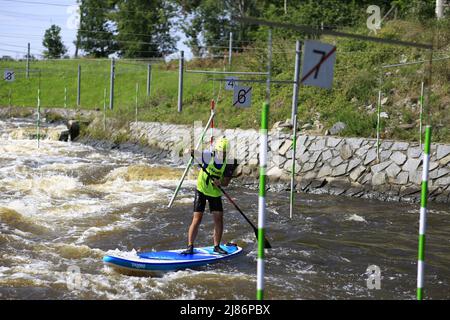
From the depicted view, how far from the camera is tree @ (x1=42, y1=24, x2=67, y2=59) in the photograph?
49.9 meters

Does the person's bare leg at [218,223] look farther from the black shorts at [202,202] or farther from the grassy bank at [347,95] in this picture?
the grassy bank at [347,95]

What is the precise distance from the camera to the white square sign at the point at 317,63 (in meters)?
4.47

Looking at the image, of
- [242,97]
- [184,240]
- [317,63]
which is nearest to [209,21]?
[242,97]

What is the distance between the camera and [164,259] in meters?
7.19

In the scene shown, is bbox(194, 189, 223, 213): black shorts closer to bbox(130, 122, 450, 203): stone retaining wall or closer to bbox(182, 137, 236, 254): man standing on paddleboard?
bbox(182, 137, 236, 254): man standing on paddleboard

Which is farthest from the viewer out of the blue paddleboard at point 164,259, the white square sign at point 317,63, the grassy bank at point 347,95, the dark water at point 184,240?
the grassy bank at point 347,95

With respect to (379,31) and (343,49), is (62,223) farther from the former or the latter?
(379,31)

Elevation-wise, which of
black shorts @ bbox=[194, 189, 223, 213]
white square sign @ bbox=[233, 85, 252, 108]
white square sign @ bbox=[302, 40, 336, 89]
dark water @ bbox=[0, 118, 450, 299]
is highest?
white square sign @ bbox=[233, 85, 252, 108]

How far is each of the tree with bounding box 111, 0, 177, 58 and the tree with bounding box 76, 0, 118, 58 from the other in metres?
4.71

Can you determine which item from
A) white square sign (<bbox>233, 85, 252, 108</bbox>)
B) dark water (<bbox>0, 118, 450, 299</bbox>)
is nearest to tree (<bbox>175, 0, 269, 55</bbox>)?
white square sign (<bbox>233, 85, 252, 108</bbox>)

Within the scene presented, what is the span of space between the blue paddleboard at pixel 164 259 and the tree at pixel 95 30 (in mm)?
46331

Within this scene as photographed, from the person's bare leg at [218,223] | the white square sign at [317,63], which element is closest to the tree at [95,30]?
the person's bare leg at [218,223]

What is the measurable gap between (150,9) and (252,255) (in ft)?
136
